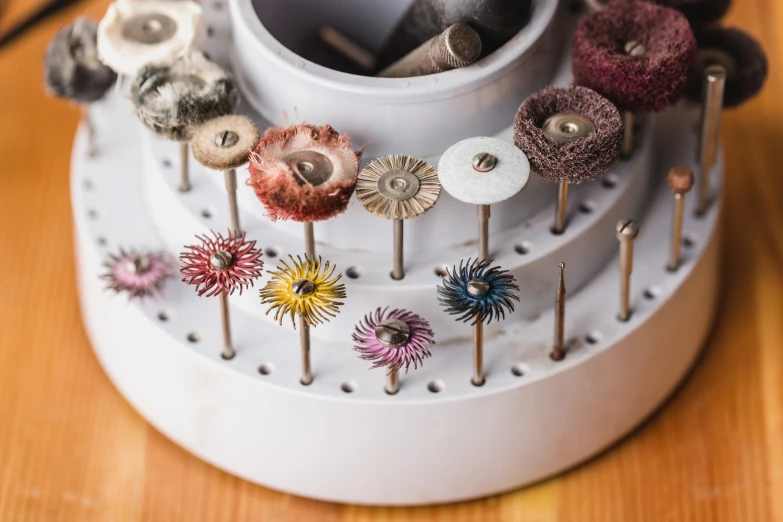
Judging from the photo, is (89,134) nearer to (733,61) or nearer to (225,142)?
(225,142)

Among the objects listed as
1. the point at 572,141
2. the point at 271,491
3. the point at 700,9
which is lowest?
the point at 271,491

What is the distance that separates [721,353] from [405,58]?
0.21 m

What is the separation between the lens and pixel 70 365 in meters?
0.59

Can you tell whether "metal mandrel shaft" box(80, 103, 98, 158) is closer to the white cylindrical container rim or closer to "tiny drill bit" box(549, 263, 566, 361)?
the white cylindrical container rim

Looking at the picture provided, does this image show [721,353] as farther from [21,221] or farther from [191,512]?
[21,221]

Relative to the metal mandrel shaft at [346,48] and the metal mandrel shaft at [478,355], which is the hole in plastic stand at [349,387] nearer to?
the metal mandrel shaft at [478,355]

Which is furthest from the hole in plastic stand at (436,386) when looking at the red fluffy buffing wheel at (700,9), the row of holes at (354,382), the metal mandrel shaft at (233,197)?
the red fluffy buffing wheel at (700,9)

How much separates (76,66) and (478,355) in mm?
232

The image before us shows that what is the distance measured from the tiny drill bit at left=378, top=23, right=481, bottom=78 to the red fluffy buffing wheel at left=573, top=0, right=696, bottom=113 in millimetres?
49

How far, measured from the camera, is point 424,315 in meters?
0.51

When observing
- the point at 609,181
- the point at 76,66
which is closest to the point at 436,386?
the point at 609,181

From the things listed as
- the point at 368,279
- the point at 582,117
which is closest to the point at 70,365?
the point at 368,279

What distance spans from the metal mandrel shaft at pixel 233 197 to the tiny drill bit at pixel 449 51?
92 millimetres

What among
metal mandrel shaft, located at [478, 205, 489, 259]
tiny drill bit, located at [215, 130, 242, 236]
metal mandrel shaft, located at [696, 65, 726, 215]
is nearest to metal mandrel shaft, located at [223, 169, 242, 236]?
tiny drill bit, located at [215, 130, 242, 236]
